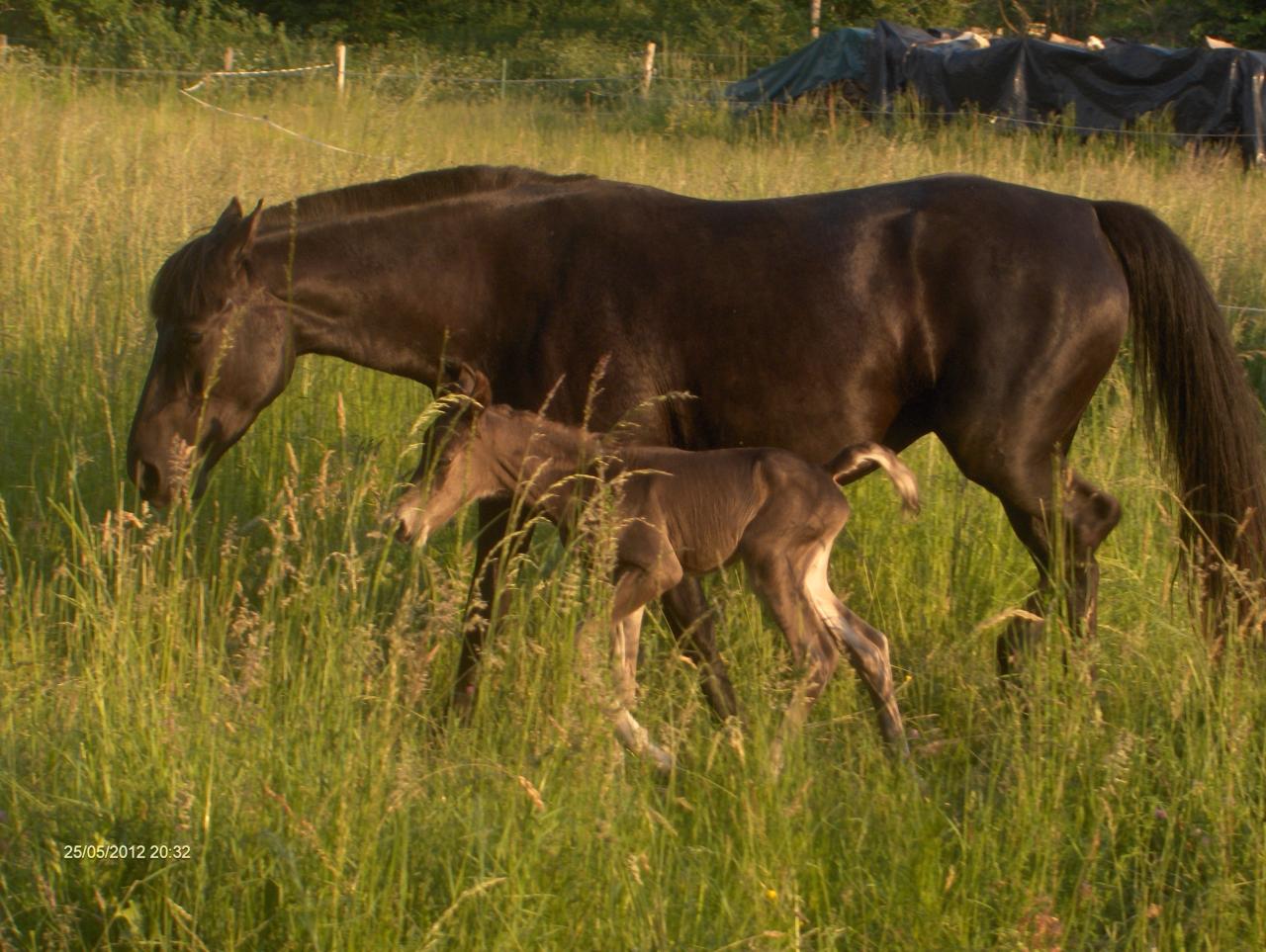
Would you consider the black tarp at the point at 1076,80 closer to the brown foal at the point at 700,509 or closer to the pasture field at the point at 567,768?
the pasture field at the point at 567,768

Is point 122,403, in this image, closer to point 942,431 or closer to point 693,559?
point 693,559

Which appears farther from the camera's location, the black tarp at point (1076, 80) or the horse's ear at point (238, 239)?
the black tarp at point (1076, 80)

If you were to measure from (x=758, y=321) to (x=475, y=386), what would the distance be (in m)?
0.89

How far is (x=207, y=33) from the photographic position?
2856 centimetres

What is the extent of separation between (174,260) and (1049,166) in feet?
34.3

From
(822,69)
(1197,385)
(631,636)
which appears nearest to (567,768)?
(631,636)

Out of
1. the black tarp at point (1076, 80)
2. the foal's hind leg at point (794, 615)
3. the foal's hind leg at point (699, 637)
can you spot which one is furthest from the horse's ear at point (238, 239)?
the black tarp at point (1076, 80)

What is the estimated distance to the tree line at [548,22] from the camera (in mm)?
A: 25953

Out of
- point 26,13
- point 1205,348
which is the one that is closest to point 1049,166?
point 1205,348

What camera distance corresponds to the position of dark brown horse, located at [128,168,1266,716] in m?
4.30

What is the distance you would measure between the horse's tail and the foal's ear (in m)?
2.02

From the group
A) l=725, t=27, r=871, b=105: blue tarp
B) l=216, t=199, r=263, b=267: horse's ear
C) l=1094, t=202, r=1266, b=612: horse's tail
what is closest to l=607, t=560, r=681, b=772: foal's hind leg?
l=216, t=199, r=263, b=267: horse's ear

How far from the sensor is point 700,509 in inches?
156

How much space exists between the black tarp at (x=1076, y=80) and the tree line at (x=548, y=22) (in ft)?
16.5
